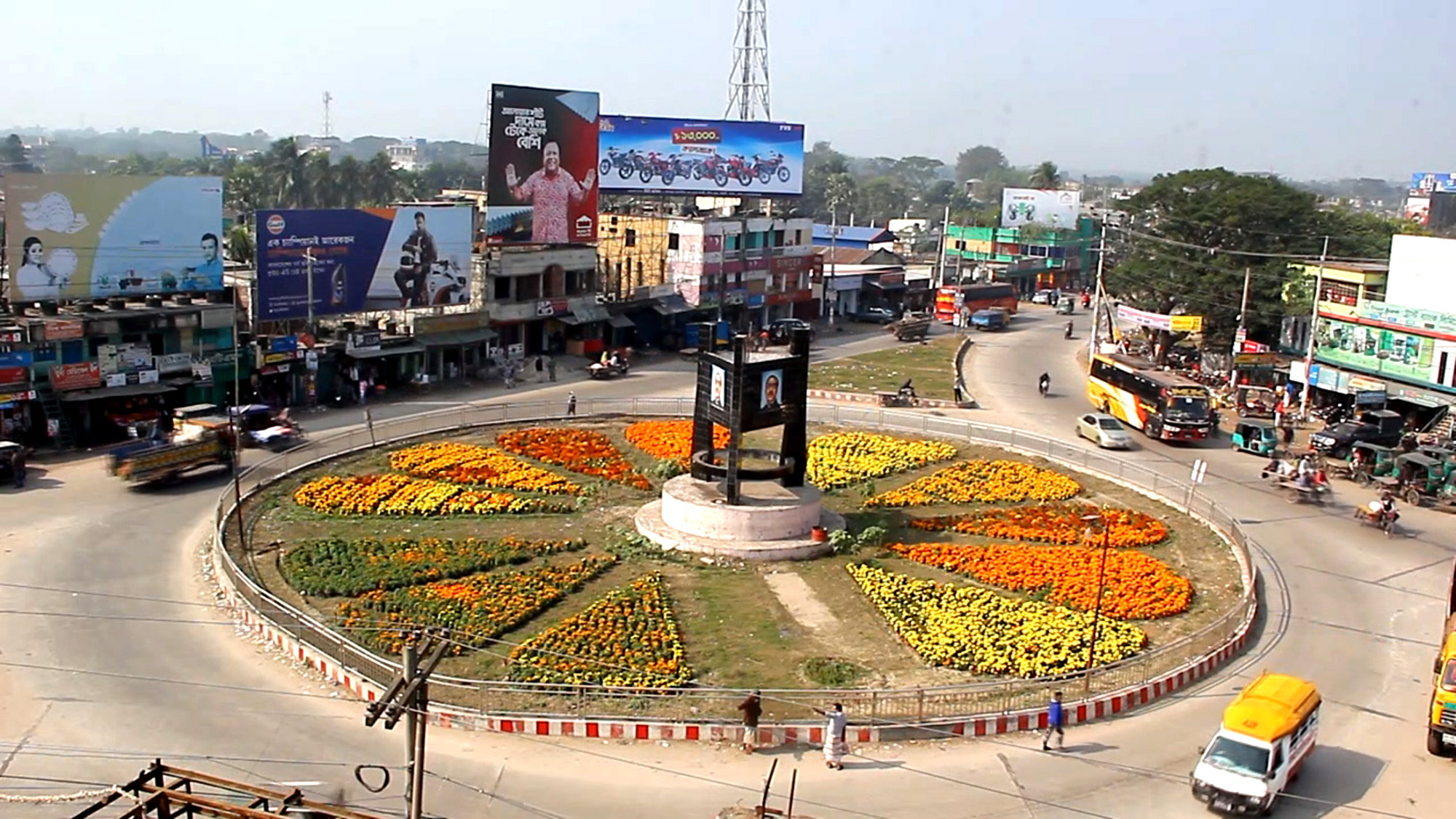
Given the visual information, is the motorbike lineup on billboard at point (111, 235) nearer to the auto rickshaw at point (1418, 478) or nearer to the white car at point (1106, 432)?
the white car at point (1106, 432)

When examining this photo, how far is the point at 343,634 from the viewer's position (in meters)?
26.0

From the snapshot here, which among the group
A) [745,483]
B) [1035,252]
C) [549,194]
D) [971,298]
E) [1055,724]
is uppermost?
[549,194]

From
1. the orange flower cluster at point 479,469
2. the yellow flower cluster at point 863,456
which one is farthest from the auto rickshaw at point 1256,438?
the orange flower cluster at point 479,469

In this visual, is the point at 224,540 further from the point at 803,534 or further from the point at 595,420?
the point at 595,420

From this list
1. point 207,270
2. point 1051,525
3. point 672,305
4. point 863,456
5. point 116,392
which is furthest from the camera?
point 672,305

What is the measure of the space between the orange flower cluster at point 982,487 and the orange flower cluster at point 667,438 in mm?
6157

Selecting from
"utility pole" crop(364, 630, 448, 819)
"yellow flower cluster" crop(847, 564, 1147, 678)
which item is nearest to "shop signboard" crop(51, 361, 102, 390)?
"yellow flower cluster" crop(847, 564, 1147, 678)

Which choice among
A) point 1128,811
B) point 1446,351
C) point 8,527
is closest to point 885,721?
point 1128,811

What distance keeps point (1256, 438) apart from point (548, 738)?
35.9 metres

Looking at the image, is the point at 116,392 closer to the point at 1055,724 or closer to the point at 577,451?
the point at 577,451

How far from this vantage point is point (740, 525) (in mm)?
32594

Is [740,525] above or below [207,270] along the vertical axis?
below

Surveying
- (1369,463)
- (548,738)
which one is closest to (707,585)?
(548,738)

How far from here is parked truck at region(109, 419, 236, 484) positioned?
122 ft
